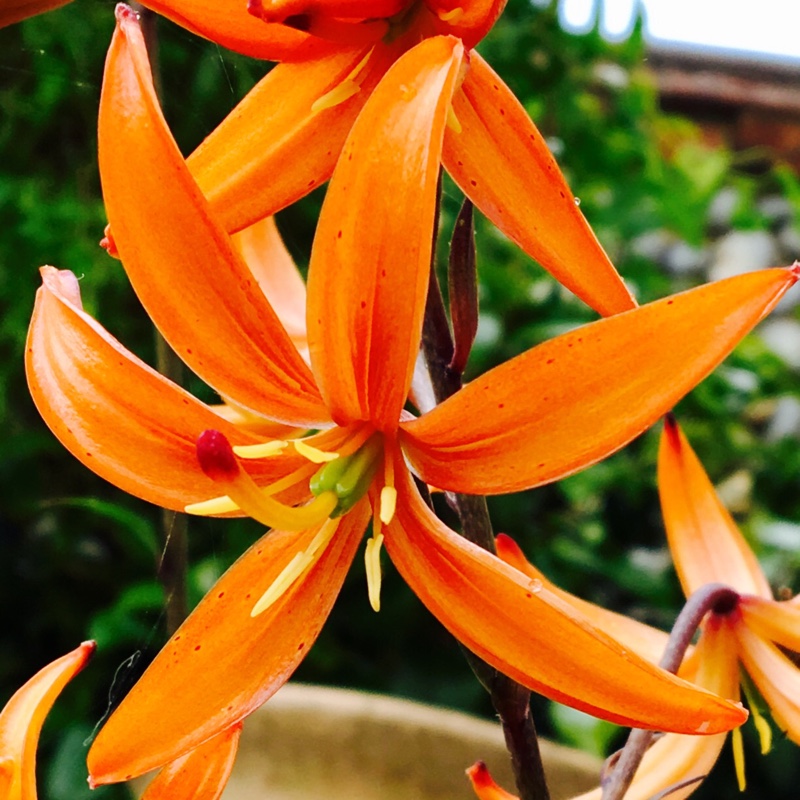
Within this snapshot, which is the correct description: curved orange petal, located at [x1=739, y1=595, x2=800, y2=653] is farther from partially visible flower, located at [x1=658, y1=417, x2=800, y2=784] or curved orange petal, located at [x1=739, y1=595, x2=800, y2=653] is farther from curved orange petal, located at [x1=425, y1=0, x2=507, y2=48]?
curved orange petal, located at [x1=425, y1=0, x2=507, y2=48]

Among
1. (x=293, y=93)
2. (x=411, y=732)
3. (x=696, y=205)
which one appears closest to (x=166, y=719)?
(x=293, y=93)

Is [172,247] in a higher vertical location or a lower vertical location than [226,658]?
higher

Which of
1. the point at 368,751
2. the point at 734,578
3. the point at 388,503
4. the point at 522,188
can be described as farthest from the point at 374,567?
the point at 368,751

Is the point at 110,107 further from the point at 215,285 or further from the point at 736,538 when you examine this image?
the point at 736,538

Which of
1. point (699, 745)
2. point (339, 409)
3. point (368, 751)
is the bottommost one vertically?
point (368, 751)

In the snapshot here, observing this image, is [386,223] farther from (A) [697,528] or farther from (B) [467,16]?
(A) [697,528]

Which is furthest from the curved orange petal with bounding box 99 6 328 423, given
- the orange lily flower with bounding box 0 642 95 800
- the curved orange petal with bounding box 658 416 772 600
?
the curved orange petal with bounding box 658 416 772 600
